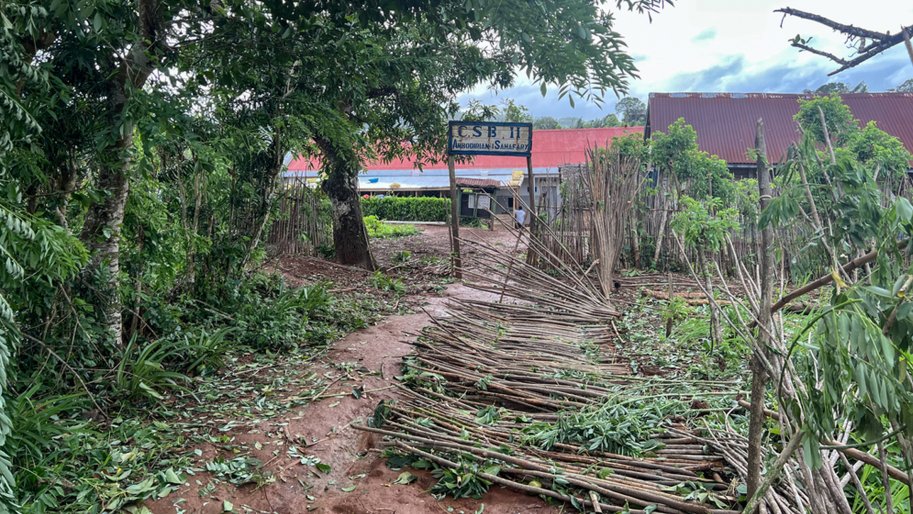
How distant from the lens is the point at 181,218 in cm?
414

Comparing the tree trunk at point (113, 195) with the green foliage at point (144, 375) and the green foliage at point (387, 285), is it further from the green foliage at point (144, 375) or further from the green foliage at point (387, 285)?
the green foliage at point (387, 285)

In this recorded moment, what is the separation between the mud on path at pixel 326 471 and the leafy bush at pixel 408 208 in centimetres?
1481

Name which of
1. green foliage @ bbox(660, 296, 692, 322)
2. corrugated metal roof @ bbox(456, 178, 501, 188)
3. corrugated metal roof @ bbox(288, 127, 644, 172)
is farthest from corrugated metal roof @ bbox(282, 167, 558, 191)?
green foliage @ bbox(660, 296, 692, 322)

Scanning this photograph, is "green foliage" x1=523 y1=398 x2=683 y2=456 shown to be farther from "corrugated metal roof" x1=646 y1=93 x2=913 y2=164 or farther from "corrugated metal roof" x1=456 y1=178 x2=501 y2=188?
"corrugated metal roof" x1=456 y1=178 x2=501 y2=188

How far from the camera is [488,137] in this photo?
7762 millimetres

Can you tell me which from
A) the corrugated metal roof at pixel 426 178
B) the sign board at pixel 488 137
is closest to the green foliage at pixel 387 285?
the sign board at pixel 488 137

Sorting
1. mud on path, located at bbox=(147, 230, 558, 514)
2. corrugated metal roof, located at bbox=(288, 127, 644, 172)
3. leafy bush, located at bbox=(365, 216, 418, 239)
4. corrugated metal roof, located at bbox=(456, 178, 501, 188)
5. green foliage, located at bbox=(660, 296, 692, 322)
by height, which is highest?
corrugated metal roof, located at bbox=(288, 127, 644, 172)

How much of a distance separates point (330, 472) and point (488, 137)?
5.71m

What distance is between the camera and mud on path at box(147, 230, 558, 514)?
2.47 metres

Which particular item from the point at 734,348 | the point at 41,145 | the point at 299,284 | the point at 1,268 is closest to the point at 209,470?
the point at 1,268

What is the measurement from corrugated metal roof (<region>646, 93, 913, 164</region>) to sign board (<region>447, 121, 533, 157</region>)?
790 centimetres

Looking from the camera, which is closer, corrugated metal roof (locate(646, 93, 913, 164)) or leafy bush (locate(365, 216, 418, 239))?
leafy bush (locate(365, 216, 418, 239))

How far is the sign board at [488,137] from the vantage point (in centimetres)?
769

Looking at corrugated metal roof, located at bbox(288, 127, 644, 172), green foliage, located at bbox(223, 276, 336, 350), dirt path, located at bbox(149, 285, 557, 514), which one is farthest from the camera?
corrugated metal roof, located at bbox(288, 127, 644, 172)
